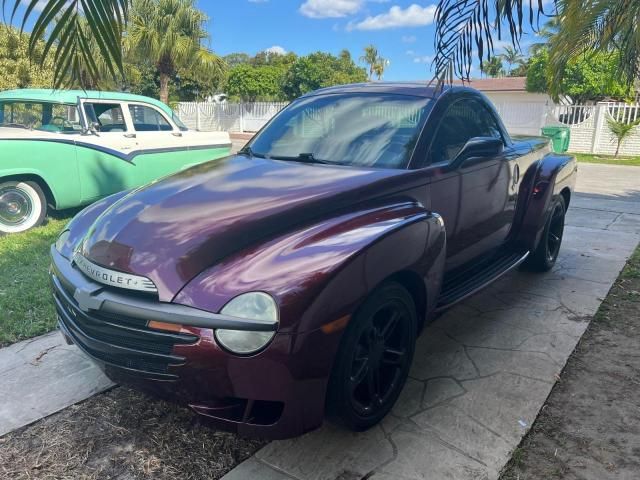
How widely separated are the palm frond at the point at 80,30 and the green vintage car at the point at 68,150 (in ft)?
13.0

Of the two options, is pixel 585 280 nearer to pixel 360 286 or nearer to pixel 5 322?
pixel 360 286

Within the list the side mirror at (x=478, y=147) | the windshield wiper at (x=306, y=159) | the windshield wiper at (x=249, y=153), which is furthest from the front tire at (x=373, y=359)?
the windshield wiper at (x=249, y=153)

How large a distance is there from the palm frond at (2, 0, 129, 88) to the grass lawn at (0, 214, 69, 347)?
6.39ft

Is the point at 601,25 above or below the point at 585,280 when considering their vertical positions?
above

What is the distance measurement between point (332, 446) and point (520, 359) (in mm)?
1551

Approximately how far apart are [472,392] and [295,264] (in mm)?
1533

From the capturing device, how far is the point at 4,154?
19.9ft

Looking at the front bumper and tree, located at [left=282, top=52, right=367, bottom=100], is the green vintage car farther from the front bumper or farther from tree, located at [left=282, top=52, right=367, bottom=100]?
tree, located at [left=282, top=52, right=367, bottom=100]

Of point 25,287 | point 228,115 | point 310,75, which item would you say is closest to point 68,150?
point 25,287

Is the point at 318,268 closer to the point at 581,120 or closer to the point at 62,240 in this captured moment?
the point at 62,240

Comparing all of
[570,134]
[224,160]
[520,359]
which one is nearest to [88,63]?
[224,160]

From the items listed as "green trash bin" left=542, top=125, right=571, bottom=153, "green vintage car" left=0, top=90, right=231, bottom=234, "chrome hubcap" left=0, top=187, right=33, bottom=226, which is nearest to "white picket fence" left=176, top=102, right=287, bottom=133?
"green trash bin" left=542, top=125, right=571, bottom=153

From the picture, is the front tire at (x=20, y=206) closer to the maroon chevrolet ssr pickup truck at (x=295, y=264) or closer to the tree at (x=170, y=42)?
the maroon chevrolet ssr pickup truck at (x=295, y=264)

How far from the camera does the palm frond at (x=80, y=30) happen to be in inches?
86.4
